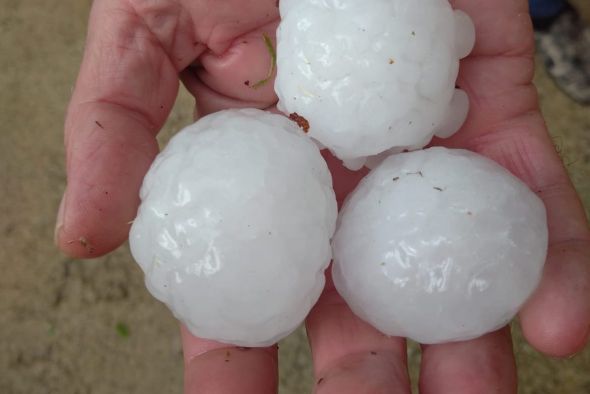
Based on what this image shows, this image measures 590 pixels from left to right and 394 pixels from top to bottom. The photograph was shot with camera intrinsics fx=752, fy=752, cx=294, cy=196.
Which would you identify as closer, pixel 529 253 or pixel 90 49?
pixel 529 253

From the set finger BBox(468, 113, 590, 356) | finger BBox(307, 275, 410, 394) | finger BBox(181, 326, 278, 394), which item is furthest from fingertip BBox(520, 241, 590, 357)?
finger BBox(181, 326, 278, 394)

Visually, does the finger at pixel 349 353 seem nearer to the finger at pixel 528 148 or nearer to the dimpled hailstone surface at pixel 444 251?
the dimpled hailstone surface at pixel 444 251

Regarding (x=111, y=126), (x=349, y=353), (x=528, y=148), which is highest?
(x=111, y=126)

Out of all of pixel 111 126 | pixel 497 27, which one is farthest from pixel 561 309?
pixel 111 126

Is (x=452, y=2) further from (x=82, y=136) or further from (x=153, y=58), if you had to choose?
(x=82, y=136)

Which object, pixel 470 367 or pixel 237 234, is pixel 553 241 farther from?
pixel 237 234

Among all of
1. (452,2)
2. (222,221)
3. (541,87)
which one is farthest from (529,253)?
(541,87)

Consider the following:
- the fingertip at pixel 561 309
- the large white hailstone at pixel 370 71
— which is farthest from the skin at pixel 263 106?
the large white hailstone at pixel 370 71
